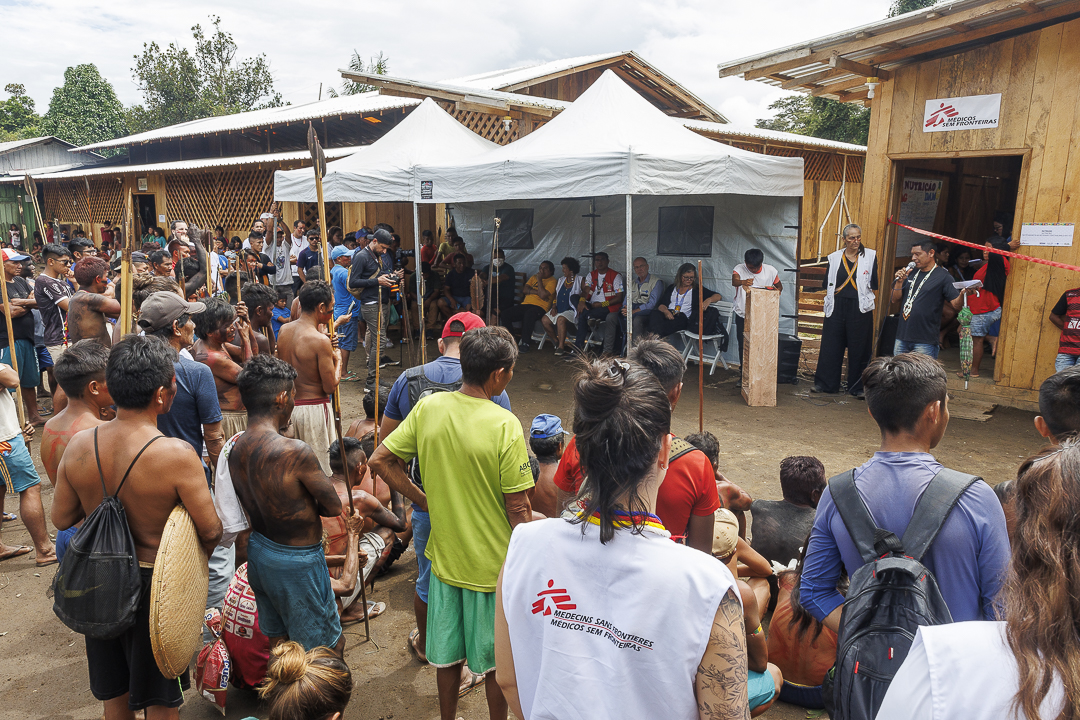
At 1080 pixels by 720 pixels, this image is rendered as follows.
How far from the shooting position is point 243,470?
2676mm

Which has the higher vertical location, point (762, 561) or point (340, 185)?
point (340, 185)

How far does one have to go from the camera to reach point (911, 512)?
1832 mm

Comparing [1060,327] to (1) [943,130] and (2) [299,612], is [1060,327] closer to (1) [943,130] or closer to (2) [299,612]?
(1) [943,130]

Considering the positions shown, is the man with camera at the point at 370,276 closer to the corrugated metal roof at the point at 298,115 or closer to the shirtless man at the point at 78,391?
the shirtless man at the point at 78,391

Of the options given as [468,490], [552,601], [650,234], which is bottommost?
[468,490]

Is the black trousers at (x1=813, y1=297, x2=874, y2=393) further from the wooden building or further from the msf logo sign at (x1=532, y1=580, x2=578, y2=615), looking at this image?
the msf logo sign at (x1=532, y1=580, x2=578, y2=615)

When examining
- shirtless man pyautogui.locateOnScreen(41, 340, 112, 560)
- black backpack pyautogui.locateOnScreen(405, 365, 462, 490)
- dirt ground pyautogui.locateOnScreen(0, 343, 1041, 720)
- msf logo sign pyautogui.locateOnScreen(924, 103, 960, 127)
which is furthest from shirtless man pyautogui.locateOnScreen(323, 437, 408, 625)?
msf logo sign pyautogui.locateOnScreen(924, 103, 960, 127)

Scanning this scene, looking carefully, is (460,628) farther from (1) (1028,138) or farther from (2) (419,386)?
(1) (1028,138)

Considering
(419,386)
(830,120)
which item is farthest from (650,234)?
(830,120)

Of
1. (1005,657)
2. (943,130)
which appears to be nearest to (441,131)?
(943,130)

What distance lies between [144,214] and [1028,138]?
2175 cm

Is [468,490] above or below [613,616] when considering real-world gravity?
below

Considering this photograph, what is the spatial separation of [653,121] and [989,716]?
7.64m

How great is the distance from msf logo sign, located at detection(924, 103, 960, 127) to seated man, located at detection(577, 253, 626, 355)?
3.97 m
